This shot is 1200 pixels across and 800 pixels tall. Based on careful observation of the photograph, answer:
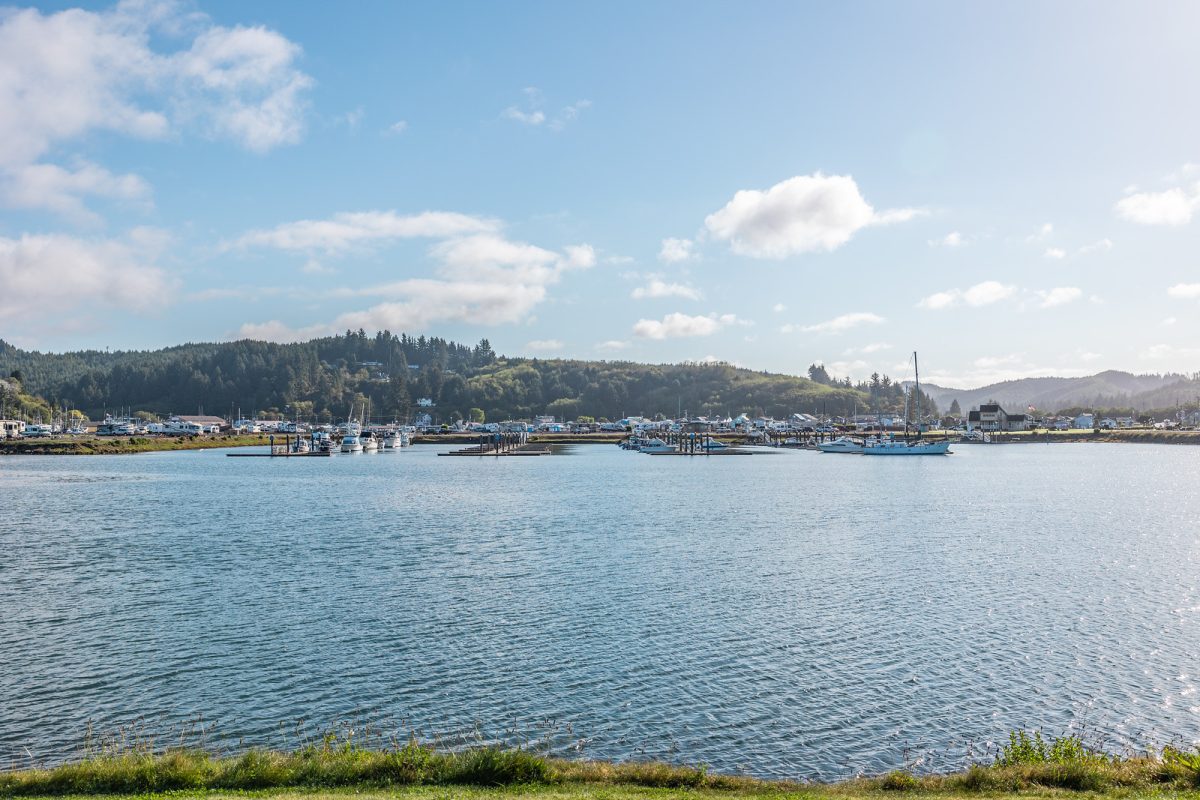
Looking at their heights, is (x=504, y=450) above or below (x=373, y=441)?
below

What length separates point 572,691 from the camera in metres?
20.0

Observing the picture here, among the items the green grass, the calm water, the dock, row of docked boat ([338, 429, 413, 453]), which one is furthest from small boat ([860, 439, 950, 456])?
the green grass

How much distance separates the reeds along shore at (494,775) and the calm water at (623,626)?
2.17m

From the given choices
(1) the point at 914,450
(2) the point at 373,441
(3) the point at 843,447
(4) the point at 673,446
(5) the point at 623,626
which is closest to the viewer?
(5) the point at 623,626

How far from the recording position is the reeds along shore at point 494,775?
517 inches

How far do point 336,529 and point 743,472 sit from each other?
62.4 meters

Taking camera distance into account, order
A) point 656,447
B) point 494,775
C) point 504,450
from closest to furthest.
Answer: point 494,775, point 504,450, point 656,447

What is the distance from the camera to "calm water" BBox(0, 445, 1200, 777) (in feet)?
59.6

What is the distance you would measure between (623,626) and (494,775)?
12551 millimetres

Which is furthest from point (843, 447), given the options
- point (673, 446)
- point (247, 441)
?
point (247, 441)

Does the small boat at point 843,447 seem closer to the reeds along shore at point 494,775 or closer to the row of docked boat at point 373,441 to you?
the row of docked boat at point 373,441

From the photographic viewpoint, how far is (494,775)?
13617mm

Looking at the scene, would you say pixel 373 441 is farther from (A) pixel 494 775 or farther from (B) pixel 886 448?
(A) pixel 494 775

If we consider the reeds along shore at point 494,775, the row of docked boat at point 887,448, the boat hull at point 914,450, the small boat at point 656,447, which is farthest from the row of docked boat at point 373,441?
the reeds along shore at point 494,775
